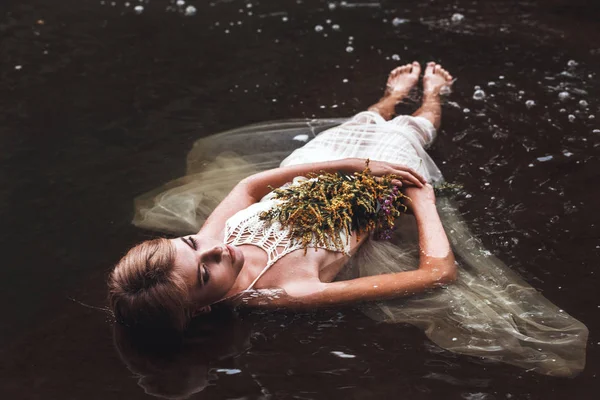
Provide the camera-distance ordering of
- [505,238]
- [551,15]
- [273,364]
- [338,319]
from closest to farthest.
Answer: [273,364] → [338,319] → [505,238] → [551,15]

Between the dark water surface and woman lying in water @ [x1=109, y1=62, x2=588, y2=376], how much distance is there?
108 millimetres

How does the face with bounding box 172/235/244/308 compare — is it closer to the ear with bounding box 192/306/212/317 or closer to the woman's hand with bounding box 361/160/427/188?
the ear with bounding box 192/306/212/317

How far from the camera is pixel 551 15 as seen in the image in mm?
6340

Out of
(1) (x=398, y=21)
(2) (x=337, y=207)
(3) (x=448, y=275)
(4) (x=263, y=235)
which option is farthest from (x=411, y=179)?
(1) (x=398, y=21)

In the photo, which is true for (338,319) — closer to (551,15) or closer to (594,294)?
(594,294)

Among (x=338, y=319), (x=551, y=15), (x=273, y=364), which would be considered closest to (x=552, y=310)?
(x=338, y=319)

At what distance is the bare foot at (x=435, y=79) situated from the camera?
4973 millimetres

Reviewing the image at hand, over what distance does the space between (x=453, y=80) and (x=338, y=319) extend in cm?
272

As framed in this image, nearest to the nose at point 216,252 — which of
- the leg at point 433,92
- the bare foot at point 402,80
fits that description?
the leg at point 433,92

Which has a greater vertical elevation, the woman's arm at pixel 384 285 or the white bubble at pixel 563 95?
the white bubble at pixel 563 95

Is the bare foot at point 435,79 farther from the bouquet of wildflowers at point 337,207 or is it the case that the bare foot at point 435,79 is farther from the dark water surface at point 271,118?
the bouquet of wildflowers at point 337,207

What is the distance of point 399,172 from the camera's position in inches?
147

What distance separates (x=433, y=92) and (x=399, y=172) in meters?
1.38

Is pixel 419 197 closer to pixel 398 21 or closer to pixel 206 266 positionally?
pixel 206 266
